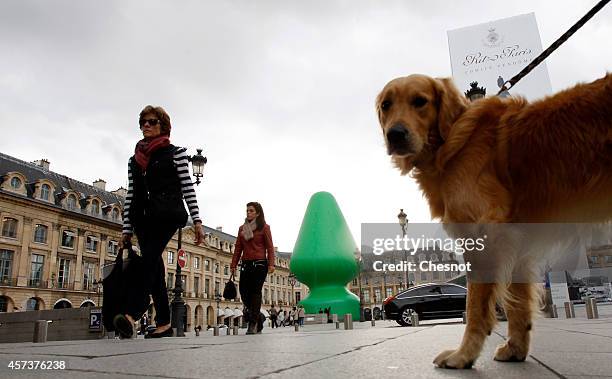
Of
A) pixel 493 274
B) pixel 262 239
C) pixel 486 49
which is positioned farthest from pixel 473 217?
pixel 486 49

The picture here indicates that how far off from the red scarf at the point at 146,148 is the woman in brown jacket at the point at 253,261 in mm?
3340

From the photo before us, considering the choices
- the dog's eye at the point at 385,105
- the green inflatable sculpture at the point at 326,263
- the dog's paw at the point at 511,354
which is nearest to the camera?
the dog's paw at the point at 511,354

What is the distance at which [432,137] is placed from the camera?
2.67 meters

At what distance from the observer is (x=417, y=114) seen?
2.70 m

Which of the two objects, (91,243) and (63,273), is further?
(91,243)

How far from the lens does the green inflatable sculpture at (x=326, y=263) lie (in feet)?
90.3

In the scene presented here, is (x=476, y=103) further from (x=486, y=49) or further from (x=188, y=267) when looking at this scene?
(x=188, y=267)

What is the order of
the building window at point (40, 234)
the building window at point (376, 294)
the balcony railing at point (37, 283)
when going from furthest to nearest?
the building window at point (376, 294) < the building window at point (40, 234) < the balcony railing at point (37, 283)

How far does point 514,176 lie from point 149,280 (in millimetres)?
3501

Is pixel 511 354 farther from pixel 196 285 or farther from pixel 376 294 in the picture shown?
pixel 376 294

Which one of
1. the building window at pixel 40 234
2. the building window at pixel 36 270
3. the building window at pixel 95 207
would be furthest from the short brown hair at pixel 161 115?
the building window at pixel 95 207

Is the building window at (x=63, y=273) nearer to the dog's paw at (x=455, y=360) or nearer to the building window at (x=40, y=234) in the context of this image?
the building window at (x=40, y=234)

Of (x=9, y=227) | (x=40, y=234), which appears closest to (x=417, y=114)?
(x=9, y=227)

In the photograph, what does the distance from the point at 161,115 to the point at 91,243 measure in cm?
5229
